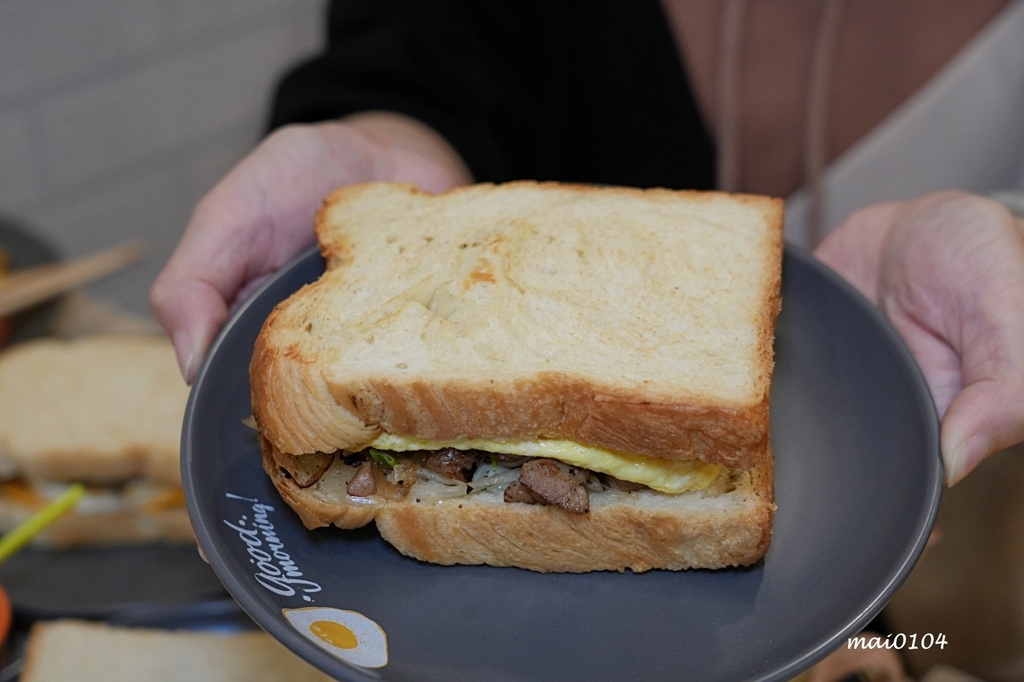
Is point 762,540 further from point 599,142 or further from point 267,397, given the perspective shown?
point 599,142

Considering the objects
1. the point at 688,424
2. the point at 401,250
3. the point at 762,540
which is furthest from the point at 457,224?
the point at 762,540

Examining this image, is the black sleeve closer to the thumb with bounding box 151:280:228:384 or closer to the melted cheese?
the thumb with bounding box 151:280:228:384

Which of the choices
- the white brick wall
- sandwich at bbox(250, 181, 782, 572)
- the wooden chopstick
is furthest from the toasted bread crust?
the white brick wall

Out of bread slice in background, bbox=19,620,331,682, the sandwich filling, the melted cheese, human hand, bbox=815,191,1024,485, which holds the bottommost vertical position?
bread slice in background, bbox=19,620,331,682

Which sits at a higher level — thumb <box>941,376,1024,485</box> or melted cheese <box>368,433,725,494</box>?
thumb <box>941,376,1024,485</box>

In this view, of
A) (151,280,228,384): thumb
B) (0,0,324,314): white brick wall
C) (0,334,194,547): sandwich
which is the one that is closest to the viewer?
(151,280,228,384): thumb

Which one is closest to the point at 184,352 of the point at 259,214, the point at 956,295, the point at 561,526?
the point at 259,214

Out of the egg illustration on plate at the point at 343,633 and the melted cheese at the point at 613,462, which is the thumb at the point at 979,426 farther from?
the egg illustration on plate at the point at 343,633
